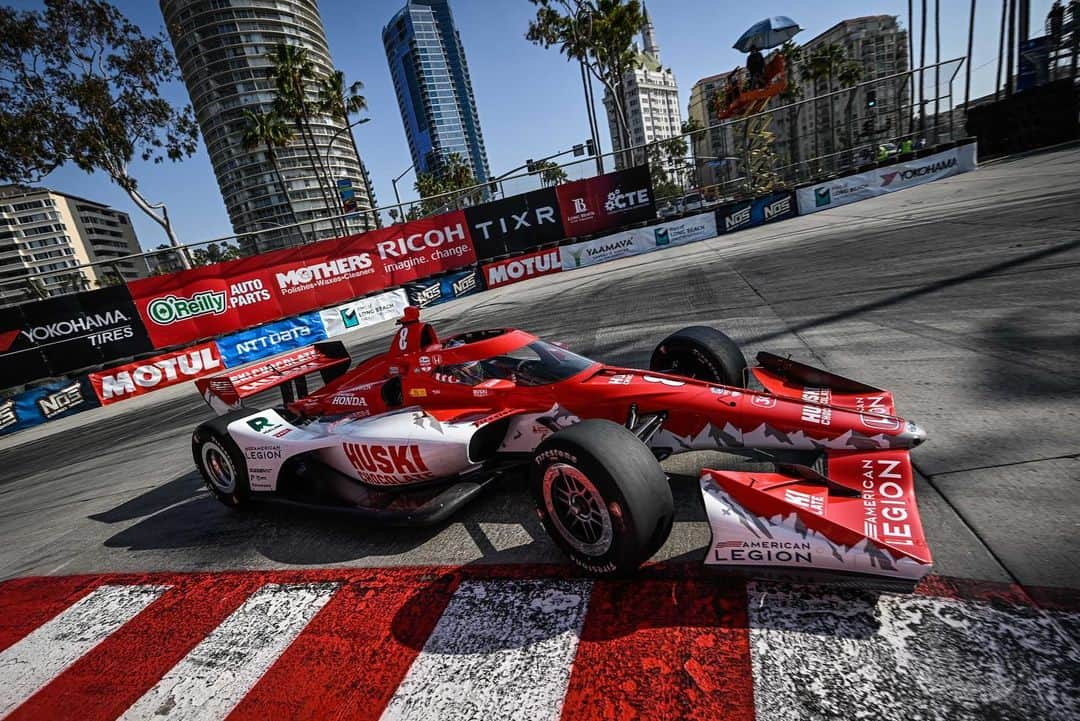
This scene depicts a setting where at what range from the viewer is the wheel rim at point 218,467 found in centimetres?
471

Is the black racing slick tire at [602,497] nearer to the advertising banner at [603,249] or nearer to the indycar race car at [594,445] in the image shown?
the indycar race car at [594,445]

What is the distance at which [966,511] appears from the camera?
273cm

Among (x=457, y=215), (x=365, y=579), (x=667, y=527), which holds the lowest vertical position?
(x=365, y=579)

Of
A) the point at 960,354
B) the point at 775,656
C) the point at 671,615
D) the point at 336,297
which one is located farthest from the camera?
the point at 336,297

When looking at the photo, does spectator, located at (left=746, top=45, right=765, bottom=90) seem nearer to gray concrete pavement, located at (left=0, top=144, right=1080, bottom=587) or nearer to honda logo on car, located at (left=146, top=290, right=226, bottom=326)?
gray concrete pavement, located at (left=0, top=144, right=1080, bottom=587)

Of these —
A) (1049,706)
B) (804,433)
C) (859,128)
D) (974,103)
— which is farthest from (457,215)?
(974,103)

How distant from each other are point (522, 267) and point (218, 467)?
1639 centimetres

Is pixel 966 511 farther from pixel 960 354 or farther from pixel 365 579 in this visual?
pixel 365 579

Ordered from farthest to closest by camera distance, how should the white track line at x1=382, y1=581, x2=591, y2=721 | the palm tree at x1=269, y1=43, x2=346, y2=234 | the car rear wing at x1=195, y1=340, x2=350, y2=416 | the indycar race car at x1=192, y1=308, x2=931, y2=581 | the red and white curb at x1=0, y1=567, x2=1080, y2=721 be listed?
the palm tree at x1=269, y1=43, x2=346, y2=234
the car rear wing at x1=195, y1=340, x2=350, y2=416
the indycar race car at x1=192, y1=308, x2=931, y2=581
the white track line at x1=382, y1=581, x2=591, y2=721
the red and white curb at x1=0, y1=567, x2=1080, y2=721

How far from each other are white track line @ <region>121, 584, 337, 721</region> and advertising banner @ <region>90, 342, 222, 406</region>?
49.2 feet

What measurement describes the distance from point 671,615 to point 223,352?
1725cm

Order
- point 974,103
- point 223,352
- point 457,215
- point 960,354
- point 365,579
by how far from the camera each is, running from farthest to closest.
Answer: point 974,103, point 457,215, point 223,352, point 960,354, point 365,579

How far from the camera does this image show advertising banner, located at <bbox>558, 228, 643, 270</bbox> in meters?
20.7

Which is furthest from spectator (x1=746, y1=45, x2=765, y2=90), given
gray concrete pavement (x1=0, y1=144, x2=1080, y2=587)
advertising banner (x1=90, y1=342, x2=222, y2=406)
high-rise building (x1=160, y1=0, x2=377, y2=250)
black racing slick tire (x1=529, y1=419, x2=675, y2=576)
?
high-rise building (x1=160, y1=0, x2=377, y2=250)
